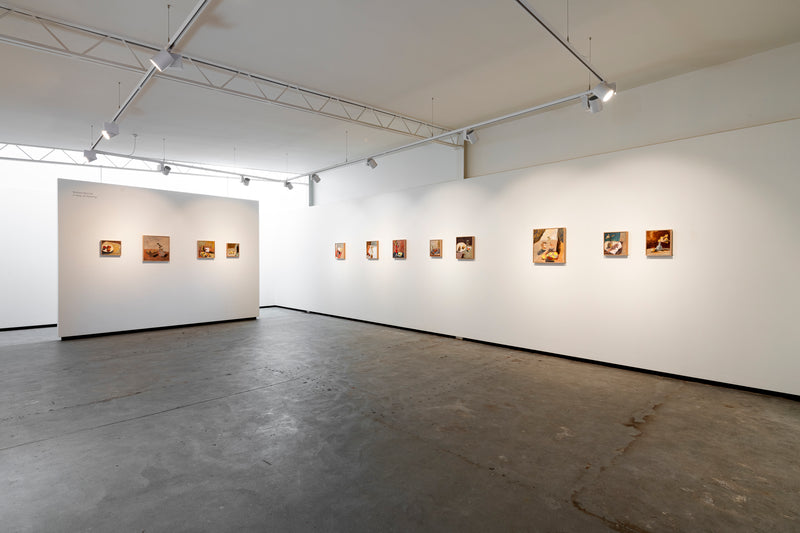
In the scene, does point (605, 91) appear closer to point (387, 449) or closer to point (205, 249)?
point (387, 449)

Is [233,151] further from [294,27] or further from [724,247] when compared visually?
[724,247]

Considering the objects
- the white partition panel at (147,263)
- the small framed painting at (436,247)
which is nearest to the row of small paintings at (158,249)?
the white partition panel at (147,263)

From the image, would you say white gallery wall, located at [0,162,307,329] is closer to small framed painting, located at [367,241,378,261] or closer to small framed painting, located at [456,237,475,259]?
small framed painting, located at [367,241,378,261]

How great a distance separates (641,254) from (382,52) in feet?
18.3

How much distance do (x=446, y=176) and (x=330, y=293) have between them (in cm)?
574

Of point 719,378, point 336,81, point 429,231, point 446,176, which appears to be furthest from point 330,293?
point 719,378

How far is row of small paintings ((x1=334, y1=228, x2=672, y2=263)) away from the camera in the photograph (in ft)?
21.9

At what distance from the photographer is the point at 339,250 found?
42.7 feet

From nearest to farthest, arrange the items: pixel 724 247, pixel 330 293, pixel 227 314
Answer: pixel 724 247 < pixel 227 314 < pixel 330 293

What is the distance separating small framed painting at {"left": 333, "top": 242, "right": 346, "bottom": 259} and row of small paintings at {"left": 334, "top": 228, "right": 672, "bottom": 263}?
2.31m

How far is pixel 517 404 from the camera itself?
531cm

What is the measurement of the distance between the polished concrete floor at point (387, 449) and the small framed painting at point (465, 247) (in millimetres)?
2963

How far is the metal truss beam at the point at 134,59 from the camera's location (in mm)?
5418

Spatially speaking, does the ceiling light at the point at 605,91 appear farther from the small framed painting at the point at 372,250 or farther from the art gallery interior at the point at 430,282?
the small framed painting at the point at 372,250
